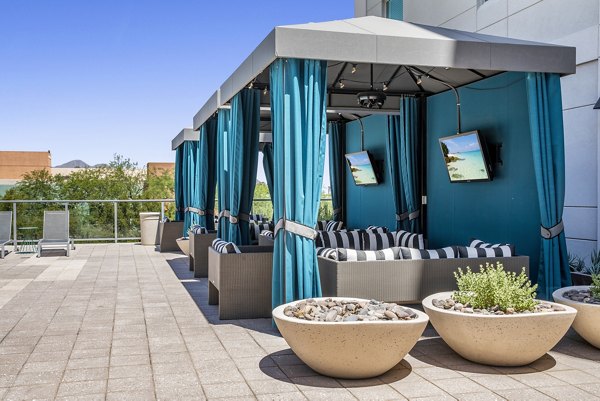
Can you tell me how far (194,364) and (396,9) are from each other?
10.2 m

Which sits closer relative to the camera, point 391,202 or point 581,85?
point 581,85

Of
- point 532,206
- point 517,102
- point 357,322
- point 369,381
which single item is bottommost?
point 369,381

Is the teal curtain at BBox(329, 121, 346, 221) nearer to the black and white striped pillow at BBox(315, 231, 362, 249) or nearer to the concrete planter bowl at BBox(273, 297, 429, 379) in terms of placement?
the black and white striped pillow at BBox(315, 231, 362, 249)

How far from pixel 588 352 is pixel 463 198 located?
12.1 ft

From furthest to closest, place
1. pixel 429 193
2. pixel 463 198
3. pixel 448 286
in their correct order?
pixel 429 193
pixel 463 198
pixel 448 286

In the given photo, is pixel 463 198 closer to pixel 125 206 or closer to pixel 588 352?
pixel 588 352

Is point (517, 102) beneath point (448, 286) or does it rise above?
above

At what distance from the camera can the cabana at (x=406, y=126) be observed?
563 centimetres

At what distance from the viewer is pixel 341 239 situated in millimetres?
8617

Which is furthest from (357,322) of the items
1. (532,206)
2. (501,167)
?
(501,167)

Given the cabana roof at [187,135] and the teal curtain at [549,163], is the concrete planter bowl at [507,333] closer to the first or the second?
Result: the teal curtain at [549,163]

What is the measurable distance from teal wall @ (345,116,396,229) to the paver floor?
4563 millimetres

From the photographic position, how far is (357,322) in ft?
13.1

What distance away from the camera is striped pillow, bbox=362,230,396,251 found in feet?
28.6
